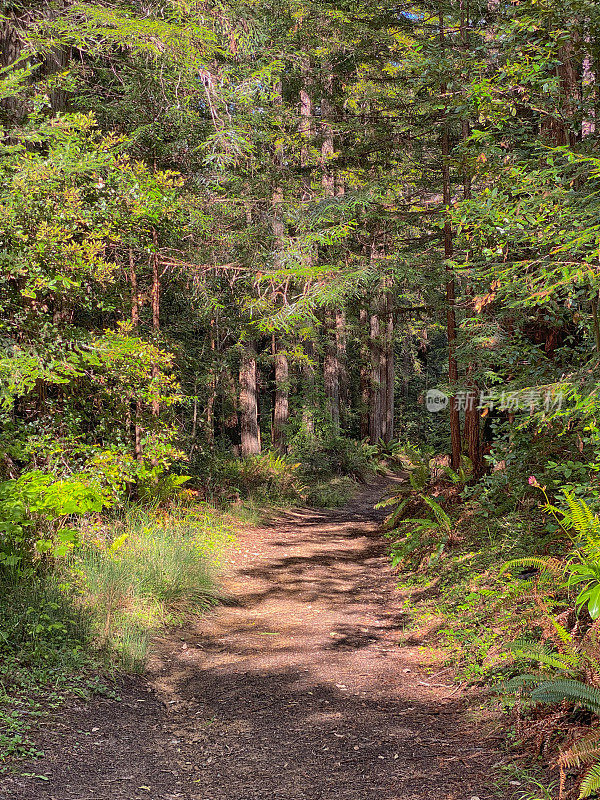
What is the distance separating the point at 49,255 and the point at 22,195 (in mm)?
606

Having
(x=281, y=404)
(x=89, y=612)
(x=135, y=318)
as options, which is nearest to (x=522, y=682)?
(x=89, y=612)

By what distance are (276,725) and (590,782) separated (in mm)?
2227

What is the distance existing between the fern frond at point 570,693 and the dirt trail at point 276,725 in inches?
20.9

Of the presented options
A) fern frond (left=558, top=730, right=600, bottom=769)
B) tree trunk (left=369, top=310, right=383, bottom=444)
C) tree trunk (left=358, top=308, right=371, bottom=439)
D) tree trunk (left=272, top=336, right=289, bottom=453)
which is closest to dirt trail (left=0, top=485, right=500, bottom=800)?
fern frond (left=558, top=730, right=600, bottom=769)

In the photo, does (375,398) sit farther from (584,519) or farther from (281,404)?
(584,519)

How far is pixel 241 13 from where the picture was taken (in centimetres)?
948

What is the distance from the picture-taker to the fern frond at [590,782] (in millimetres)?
2791

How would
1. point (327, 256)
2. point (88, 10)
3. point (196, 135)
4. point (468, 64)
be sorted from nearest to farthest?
point (468, 64) < point (88, 10) < point (196, 135) < point (327, 256)

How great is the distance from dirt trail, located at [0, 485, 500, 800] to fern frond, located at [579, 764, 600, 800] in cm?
65

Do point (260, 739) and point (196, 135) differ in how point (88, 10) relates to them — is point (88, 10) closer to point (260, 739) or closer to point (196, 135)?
point (196, 135)

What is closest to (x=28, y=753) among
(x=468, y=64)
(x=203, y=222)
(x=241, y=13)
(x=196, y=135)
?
(x=468, y=64)

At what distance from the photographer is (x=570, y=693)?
3307 mm

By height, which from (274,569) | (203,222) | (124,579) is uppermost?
(203,222)

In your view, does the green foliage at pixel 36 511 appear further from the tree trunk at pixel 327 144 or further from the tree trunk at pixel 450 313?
the tree trunk at pixel 327 144
